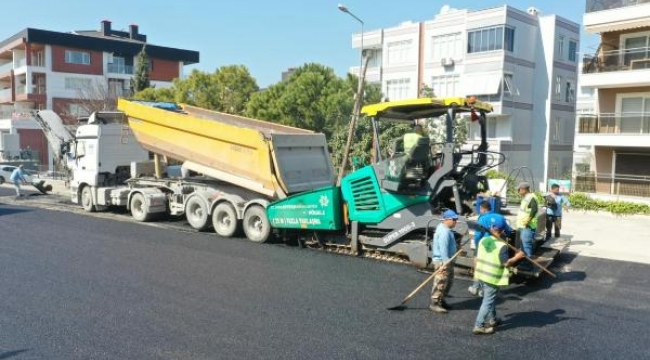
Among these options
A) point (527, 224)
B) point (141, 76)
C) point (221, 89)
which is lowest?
point (527, 224)

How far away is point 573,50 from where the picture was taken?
31281 millimetres

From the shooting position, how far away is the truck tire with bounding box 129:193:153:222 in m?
14.4

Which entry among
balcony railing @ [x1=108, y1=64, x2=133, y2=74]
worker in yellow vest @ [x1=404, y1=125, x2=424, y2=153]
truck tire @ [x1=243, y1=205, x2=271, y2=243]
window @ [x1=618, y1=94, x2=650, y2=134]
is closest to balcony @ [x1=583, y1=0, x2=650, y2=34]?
window @ [x1=618, y1=94, x2=650, y2=134]

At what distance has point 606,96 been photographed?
21344 millimetres

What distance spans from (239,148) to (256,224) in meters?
1.73

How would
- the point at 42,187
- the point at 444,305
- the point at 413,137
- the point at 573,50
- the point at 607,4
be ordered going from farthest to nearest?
the point at 573,50 → the point at 42,187 → the point at 607,4 → the point at 413,137 → the point at 444,305

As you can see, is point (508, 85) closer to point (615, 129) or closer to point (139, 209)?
point (615, 129)

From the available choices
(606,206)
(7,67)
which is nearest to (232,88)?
(606,206)

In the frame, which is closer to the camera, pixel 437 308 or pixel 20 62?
pixel 437 308

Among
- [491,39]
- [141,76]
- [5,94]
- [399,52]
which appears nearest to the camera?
[491,39]

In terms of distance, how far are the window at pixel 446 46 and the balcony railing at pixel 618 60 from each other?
30.9 ft

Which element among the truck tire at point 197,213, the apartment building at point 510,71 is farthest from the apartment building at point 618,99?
the truck tire at point 197,213

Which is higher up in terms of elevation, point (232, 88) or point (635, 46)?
point (635, 46)

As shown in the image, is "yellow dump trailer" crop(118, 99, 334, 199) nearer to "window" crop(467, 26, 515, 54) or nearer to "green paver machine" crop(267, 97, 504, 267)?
"green paver machine" crop(267, 97, 504, 267)
